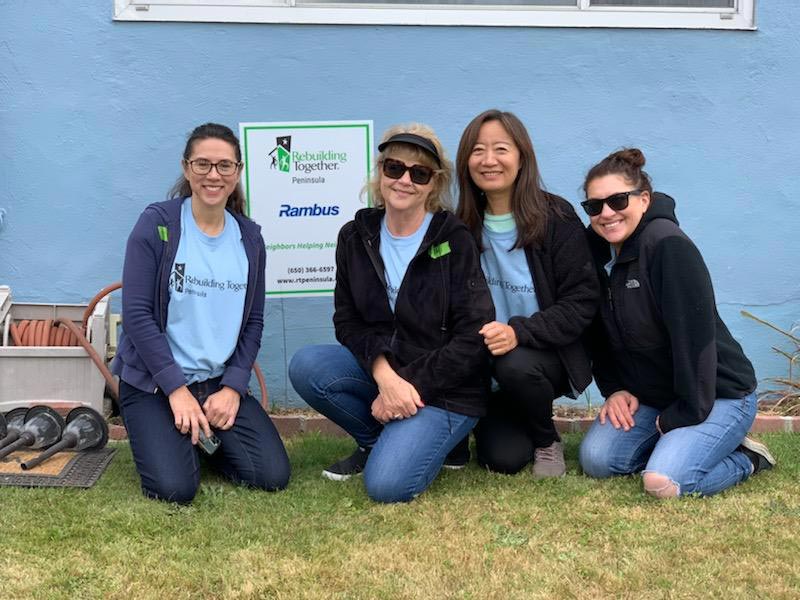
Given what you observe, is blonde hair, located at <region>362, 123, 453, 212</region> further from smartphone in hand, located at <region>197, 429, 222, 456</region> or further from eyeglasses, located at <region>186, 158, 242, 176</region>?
smartphone in hand, located at <region>197, 429, 222, 456</region>

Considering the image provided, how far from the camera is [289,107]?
191 inches

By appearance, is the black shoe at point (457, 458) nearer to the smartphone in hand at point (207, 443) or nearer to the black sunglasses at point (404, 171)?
the smartphone in hand at point (207, 443)

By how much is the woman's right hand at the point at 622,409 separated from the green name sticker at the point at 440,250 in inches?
37.4

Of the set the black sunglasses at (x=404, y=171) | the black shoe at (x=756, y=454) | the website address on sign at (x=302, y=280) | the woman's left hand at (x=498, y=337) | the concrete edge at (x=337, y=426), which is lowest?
the concrete edge at (x=337, y=426)

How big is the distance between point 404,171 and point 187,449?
1.37m

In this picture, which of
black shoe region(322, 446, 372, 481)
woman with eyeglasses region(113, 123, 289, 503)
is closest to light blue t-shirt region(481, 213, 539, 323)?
black shoe region(322, 446, 372, 481)

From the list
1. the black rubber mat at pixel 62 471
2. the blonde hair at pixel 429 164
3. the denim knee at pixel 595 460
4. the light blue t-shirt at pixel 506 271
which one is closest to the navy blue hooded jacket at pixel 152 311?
the black rubber mat at pixel 62 471

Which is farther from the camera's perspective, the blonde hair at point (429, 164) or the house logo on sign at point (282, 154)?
the house logo on sign at point (282, 154)

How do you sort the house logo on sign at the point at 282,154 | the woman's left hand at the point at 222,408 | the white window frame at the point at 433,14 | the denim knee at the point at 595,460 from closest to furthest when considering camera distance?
the woman's left hand at the point at 222,408 → the denim knee at the point at 595,460 → the house logo on sign at the point at 282,154 → the white window frame at the point at 433,14

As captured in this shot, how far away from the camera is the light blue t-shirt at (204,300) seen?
3.64 meters

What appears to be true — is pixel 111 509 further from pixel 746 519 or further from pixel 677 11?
pixel 677 11

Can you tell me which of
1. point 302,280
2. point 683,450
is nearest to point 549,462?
point 683,450

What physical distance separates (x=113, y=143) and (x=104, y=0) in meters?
0.73

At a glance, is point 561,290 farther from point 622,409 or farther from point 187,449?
point 187,449
